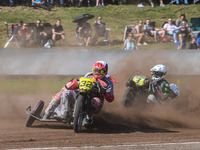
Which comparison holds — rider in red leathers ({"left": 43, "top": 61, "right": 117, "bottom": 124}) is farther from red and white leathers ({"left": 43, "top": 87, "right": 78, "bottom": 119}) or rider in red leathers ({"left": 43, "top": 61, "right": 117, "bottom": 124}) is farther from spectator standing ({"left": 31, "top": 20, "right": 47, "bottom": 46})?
spectator standing ({"left": 31, "top": 20, "right": 47, "bottom": 46})

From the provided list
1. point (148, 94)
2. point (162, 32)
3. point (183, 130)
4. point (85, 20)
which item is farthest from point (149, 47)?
point (183, 130)

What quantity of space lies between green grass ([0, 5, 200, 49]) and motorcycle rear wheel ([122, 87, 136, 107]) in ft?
31.4

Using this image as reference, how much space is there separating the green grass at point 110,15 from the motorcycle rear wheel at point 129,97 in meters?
9.58

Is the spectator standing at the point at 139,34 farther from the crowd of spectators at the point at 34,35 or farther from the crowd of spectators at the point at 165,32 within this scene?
the crowd of spectators at the point at 34,35

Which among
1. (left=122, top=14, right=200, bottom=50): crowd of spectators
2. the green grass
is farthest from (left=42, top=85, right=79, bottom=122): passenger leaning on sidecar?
(left=122, top=14, right=200, bottom=50): crowd of spectators

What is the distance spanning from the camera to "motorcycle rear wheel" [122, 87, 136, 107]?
8898mm

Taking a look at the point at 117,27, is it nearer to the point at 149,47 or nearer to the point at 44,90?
the point at 149,47

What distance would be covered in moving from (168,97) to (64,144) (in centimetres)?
419

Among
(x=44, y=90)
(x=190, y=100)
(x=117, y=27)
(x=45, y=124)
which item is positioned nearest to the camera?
(x=45, y=124)

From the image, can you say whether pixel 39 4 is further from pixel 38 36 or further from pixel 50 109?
pixel 50 109

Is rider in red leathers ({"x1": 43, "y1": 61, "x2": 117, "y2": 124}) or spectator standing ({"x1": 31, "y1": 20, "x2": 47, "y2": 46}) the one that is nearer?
rider in red leathers ({"x1": 43, "y1": 61, "x2": 117, "y2": 124})

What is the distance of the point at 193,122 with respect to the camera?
27.6 feet

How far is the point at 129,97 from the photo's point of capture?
897cm

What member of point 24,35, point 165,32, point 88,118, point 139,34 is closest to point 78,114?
point 88,118
